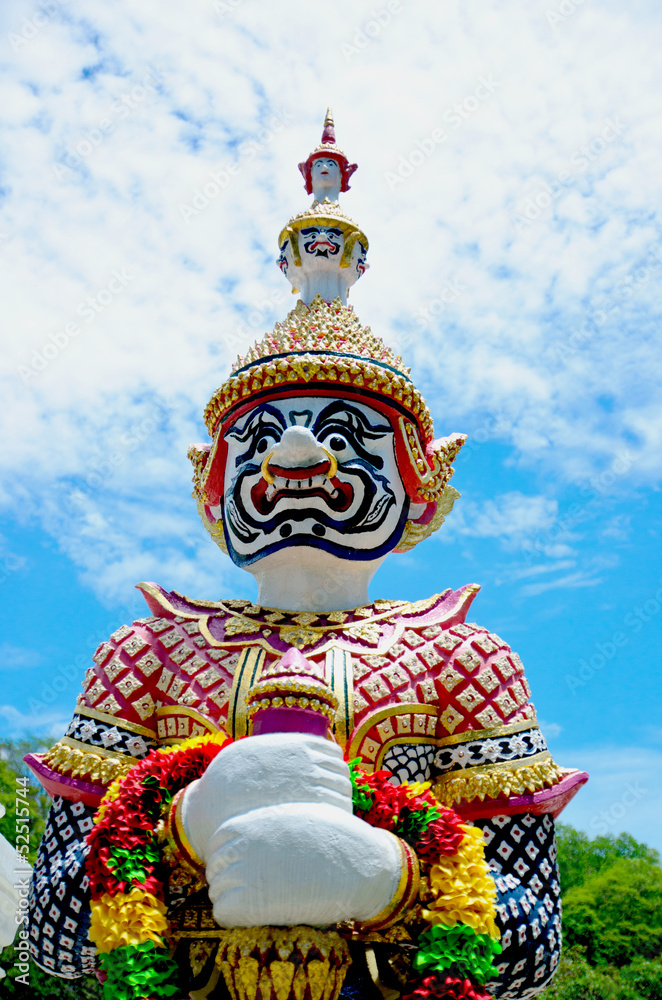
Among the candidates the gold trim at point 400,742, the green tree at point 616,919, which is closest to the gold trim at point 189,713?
the gold trim at point 400,742

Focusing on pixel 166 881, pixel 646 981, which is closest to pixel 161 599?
pixel 166 881

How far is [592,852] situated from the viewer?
2105cm

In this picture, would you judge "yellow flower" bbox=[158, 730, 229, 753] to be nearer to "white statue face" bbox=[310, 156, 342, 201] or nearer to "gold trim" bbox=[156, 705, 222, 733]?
"gold trim" bbox=[156, 705, 222, 733]

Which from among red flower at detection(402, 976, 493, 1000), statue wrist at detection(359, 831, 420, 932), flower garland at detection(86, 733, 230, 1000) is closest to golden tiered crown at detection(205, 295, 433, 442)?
flower garland at detection(86, 733, 230, 1000)

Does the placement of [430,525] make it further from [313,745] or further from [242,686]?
[313,745]

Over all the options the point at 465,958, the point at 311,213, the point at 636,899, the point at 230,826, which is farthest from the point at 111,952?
the point at 636,899

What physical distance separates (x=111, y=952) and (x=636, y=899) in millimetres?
15454

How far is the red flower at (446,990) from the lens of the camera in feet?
10.3

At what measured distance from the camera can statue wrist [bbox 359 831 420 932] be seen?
3.17 meters

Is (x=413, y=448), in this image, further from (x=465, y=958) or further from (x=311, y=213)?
(x=465, y=958)

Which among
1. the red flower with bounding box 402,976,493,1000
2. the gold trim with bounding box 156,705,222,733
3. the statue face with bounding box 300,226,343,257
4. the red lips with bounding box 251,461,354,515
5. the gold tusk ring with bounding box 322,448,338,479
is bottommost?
the red flower with bounding box 402,976,493,1000

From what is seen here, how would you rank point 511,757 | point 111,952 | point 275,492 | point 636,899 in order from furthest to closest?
point 636,899
point 275,492
point 511,757
point 111,952

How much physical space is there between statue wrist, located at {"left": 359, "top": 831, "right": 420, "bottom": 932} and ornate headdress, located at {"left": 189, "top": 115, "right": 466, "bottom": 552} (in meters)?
2.00

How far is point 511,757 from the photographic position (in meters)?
3.96
